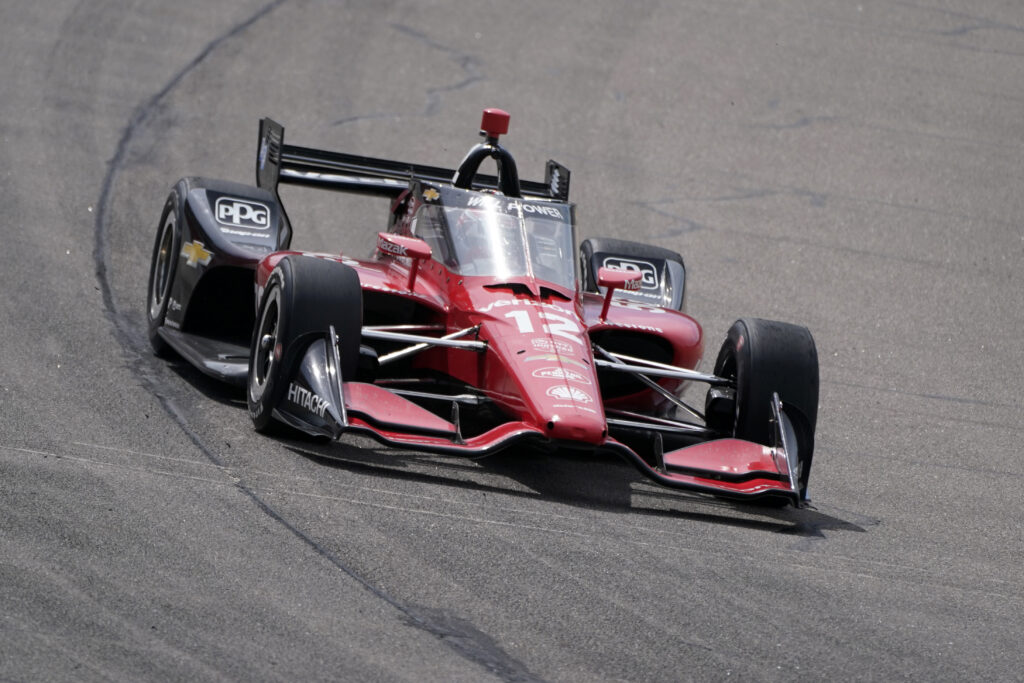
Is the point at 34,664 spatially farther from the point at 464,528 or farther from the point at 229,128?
the point at 229,128

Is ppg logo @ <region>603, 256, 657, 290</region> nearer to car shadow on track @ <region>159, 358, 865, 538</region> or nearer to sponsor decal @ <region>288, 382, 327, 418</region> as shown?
car shadow on track @ <region>159, 358, 865, 538</region>

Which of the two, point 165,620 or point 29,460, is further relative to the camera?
point 29,460

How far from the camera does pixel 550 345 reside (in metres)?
7.90

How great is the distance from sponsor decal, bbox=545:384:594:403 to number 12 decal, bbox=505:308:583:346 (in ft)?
1.70

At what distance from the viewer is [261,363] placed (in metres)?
8.12

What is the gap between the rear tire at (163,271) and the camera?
9.59m

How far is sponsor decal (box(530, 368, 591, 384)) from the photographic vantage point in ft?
25.1

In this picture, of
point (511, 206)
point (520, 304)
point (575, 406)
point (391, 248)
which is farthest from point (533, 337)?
point (511, 206)

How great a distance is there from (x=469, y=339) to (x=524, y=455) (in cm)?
69

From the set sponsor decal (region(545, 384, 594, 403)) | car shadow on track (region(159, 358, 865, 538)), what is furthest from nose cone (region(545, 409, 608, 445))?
car shadow on track (region(159, 358, 865, 538))

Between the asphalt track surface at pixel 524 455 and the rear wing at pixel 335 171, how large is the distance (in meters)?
1.42

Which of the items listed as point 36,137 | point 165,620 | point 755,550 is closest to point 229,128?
point 36,137

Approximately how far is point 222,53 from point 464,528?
11824 mm

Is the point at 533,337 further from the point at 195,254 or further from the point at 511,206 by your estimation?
the point at 195,254
